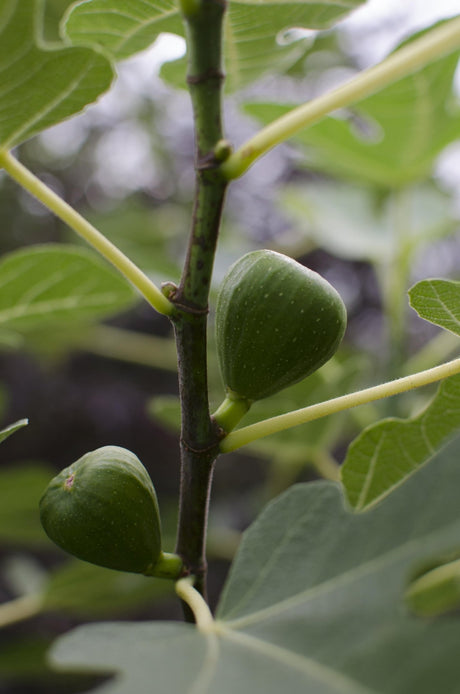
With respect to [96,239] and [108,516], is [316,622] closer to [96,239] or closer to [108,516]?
[108,516]

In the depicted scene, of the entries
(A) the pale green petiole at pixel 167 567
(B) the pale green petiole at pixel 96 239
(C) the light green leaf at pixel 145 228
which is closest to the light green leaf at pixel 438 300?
(B) the pale green petiole at pixel 96 239

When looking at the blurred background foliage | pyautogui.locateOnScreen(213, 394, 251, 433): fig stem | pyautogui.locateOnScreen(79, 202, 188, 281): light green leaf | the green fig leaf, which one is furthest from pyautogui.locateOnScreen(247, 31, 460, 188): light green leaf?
the green fig leaf

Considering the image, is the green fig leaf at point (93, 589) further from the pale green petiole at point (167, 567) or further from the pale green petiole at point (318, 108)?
the pale green petiole at point (318, 108)

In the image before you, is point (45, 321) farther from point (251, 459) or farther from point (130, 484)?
point (251, 459)

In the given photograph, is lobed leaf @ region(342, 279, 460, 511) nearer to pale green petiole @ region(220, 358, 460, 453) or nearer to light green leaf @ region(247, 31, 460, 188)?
pale green petiole @ region(220, 358, 460, 453)

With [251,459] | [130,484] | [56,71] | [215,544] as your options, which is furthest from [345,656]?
[251,459]

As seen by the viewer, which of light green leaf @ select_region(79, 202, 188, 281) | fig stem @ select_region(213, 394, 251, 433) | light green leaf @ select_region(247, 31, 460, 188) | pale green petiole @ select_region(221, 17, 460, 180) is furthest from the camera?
light green leaf @ select_region(79, 202, 188, 281)

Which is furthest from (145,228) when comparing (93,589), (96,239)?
(96,239)
